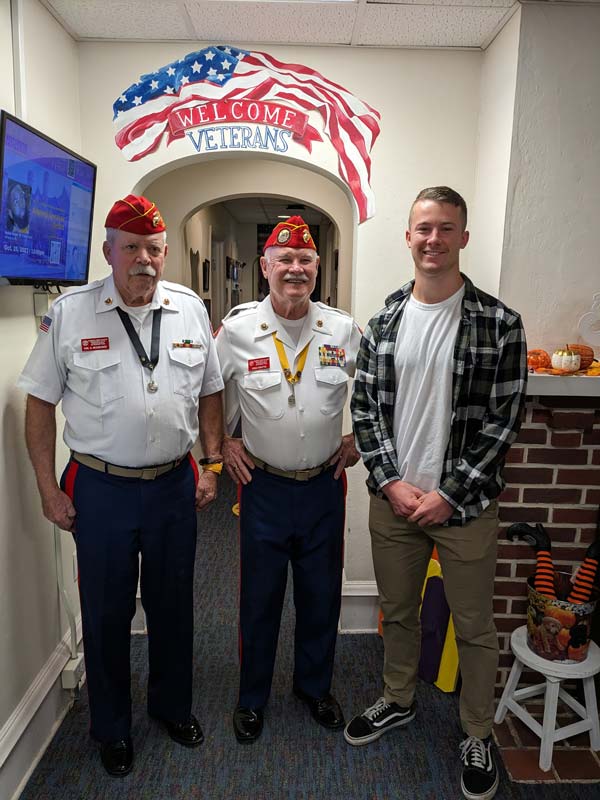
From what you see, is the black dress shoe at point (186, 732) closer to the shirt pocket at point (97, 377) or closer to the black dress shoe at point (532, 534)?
the shirt pocket at point (97, 377)

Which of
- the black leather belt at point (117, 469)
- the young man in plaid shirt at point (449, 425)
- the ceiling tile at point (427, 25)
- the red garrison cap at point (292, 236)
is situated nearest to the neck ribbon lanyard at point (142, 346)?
the black leather belt at point (117, 469)

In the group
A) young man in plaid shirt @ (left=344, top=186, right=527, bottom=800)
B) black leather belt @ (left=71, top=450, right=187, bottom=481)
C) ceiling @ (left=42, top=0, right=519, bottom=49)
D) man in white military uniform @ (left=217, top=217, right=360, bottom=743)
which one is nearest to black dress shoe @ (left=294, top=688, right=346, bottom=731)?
man in white military uniform @ (left=217, top=217, right=360, bottom=743)

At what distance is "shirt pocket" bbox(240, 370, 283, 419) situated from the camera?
1.99 meters

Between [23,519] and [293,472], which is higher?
[293,472]

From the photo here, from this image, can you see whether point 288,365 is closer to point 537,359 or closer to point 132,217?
point 132,217

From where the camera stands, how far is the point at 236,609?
3053 millimetres

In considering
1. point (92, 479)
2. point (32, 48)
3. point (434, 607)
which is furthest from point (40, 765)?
point (32, 48)

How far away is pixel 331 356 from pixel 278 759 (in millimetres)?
1408

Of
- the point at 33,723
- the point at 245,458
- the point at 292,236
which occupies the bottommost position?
the point at 33,723

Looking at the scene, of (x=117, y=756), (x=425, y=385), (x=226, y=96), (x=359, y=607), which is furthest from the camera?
(x=359, y=607)

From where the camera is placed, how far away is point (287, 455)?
201cm

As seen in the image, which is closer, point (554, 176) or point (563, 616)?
point (563, 616)

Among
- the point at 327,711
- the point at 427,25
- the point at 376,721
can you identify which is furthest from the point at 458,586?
the point at 427,25

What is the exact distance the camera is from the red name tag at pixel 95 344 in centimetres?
183
